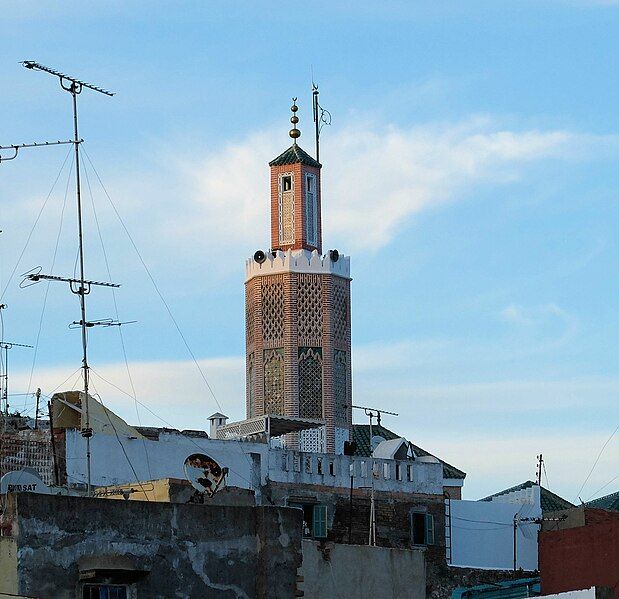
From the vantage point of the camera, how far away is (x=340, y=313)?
2080 inches

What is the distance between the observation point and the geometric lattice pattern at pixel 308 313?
171ft

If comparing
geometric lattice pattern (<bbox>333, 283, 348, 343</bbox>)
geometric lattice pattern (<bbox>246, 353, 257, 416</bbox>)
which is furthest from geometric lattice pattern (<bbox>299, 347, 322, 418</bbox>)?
geometric lattice pattern (<bbox>246, 353, 257, 416</bbox>)

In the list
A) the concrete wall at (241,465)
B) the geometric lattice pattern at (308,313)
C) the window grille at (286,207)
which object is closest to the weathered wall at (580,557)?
the concrete wall at (241,465)

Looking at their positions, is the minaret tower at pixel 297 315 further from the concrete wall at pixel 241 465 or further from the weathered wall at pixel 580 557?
the weathered wall at pixel 580 557

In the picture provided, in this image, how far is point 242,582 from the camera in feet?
67.2

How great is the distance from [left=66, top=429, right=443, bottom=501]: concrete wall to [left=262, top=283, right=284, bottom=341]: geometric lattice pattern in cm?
1309

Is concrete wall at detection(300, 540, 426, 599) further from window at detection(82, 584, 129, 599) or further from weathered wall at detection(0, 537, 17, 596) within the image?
weathered wall at detection(0, 537, 17, 596)

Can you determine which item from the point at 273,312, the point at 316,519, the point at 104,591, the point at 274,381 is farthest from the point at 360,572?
the point at 273,312

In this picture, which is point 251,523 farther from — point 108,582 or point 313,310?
point 313,310

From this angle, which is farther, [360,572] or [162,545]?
[360,572]

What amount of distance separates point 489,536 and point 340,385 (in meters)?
12.3

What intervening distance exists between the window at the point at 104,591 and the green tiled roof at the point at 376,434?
28657mm

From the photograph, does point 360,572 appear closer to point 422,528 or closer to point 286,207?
point 422,528

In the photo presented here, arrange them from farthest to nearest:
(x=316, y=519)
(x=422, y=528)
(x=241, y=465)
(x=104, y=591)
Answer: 1. (x=422, y=528)
2. (x=316, y=519)
3. (x=241, y=465)
4. (x=104, y=591)
